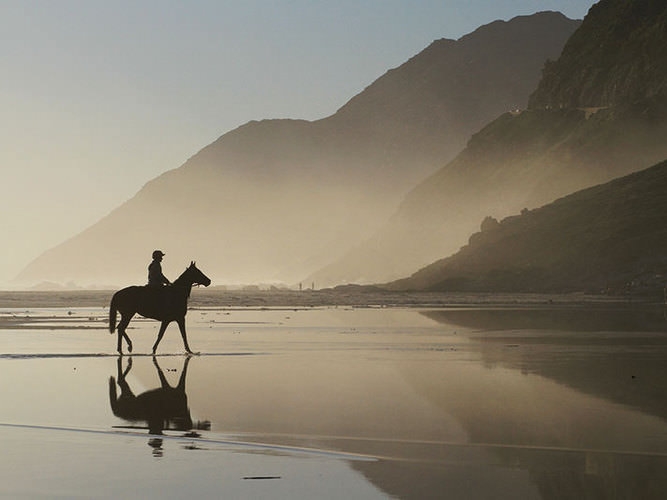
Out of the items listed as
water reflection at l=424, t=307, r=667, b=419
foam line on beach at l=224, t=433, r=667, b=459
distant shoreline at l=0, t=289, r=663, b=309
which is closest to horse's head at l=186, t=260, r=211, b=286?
water reflection at l=424, t=307, r=667, b=419

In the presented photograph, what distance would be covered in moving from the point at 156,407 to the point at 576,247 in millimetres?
152690

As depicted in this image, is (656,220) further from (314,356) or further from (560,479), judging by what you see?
(560,479)

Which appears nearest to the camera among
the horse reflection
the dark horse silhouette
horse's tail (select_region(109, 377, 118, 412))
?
the horse reflection

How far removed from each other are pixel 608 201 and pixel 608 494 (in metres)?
170

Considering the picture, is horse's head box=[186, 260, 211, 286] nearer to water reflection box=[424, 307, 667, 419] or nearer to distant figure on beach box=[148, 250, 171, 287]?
distant figure on beach box=[148, 250, 171, 287]

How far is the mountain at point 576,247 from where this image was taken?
155875 mm

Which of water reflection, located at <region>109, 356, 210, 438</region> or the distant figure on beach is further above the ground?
the distant figure on beach

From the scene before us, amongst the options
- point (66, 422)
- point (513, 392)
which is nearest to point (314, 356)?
point (513, 392)

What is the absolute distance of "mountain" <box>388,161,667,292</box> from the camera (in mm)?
155875

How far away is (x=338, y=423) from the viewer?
687 inches

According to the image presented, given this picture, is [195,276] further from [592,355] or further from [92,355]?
[592,355]

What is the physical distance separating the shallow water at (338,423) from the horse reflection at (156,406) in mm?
50

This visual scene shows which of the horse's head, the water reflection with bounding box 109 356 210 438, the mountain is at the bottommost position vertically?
the water reflection with bounding box 109 356 210 438

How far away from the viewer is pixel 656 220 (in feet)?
540
